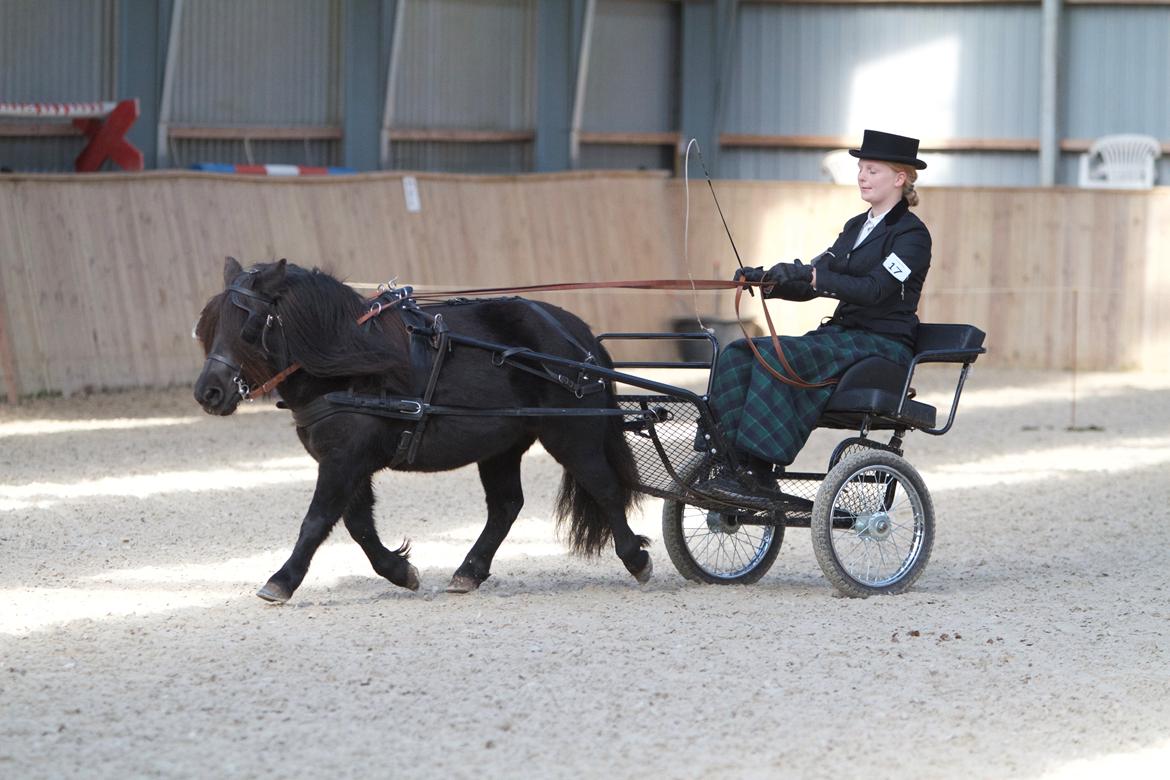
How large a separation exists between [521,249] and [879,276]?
10.3 m

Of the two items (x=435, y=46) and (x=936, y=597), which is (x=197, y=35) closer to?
(x=435, y=46)

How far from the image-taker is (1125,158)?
18953 millimetres

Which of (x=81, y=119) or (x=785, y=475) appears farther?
(x=81, y=119)

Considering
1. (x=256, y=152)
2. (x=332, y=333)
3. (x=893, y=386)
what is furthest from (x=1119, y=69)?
(x=332, y=333)

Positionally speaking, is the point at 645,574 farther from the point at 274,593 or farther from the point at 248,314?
the point at 248,314

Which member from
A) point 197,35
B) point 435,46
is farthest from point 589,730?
point 435,46

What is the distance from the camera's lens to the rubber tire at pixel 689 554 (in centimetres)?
631

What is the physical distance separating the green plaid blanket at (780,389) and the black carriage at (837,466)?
0.18 feet

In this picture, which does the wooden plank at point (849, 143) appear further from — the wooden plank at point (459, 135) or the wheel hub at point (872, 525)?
the wheel hub at point (872, 525)

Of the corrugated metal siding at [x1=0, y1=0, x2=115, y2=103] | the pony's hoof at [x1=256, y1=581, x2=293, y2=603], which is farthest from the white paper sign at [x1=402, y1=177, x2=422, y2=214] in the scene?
the pony's hoof at [x1=256, y1=581, x2=293, y2=603]

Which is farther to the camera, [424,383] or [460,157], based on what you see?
[460,157]

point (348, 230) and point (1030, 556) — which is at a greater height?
point (348, 230)

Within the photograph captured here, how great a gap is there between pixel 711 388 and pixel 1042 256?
11846 mm

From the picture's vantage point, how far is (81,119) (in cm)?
1501
